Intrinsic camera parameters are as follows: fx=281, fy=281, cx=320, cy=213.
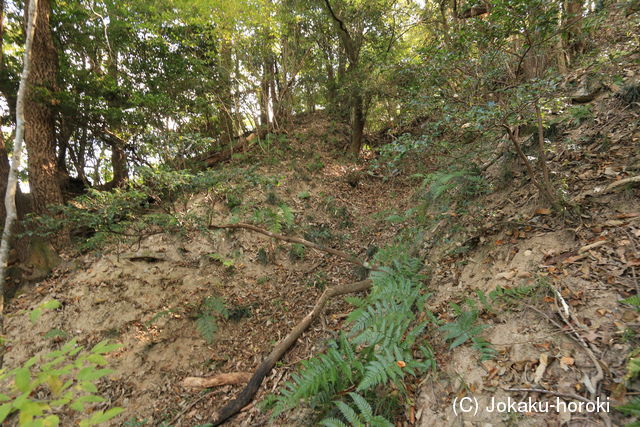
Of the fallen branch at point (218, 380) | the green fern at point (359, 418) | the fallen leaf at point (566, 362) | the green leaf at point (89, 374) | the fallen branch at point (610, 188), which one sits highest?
the fallen branch at point (610, 188)

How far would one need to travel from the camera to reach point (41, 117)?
241 inches

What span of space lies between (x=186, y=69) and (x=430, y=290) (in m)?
9.00

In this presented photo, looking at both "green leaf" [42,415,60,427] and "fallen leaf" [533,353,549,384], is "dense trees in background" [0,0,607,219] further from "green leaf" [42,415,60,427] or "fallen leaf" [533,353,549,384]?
"green leaf" [42,415,60,427]

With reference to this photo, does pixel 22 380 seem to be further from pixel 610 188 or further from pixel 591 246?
pixel 610 188

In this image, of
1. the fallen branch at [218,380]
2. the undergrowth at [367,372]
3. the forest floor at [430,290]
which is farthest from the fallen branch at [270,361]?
the undergrowth at [367,372]

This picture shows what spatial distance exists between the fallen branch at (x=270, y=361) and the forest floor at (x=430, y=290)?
0.36 ft

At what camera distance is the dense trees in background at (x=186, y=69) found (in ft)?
20.0

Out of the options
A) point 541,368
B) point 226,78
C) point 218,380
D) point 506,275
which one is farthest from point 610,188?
point 226,78

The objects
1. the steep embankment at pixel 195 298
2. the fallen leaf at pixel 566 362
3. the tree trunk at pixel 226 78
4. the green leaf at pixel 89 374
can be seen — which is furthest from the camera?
the tree trunk at pixel 226 78

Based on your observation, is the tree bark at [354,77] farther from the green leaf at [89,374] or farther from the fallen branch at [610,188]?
the green leaf at [89,374]

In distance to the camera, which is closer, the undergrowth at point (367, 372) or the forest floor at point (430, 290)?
the forest floor at point (430, 290)

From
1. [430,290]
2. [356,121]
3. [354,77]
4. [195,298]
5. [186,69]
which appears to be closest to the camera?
[430,290]

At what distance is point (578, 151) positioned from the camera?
3.83m

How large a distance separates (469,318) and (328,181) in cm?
701
